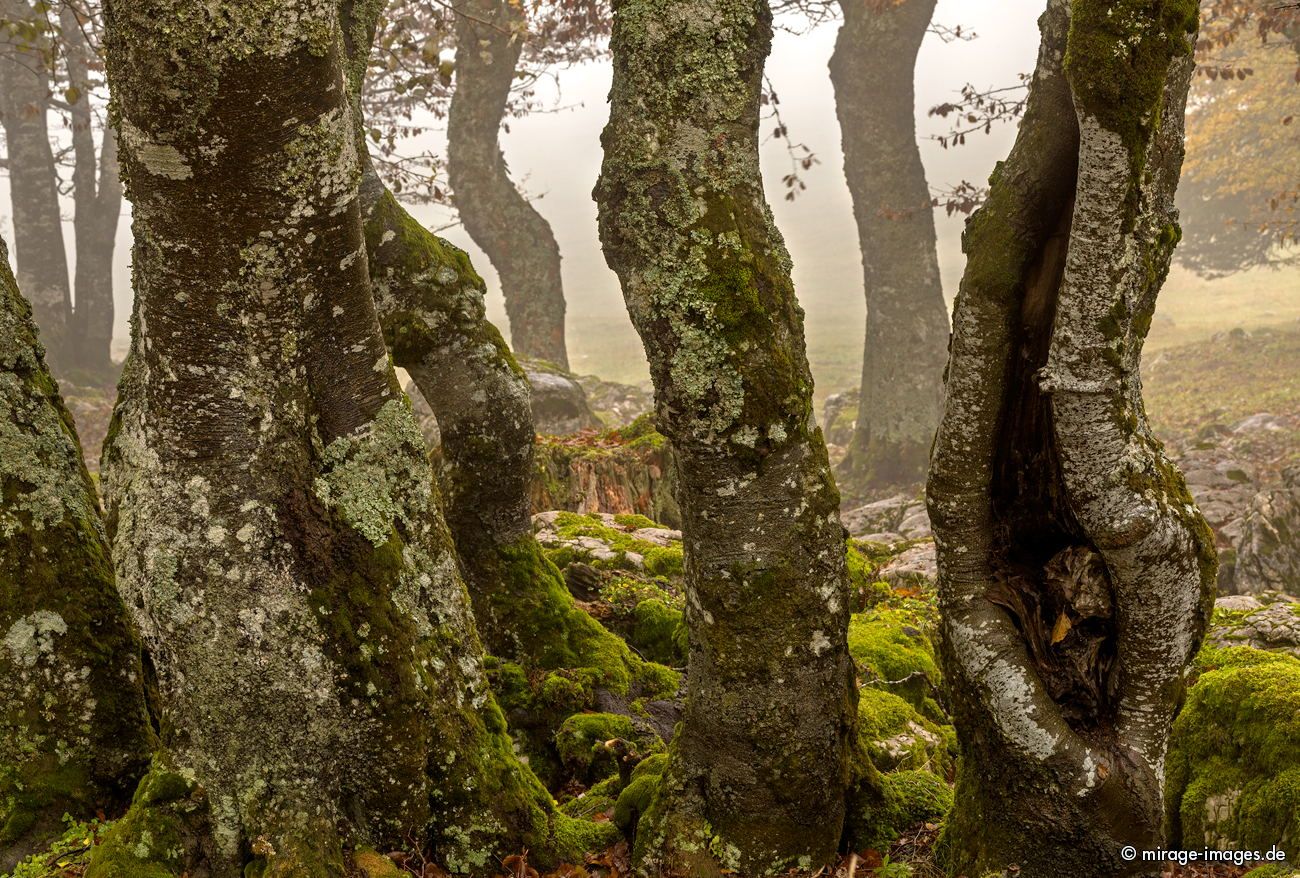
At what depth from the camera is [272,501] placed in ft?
11.1

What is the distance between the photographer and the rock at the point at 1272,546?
880 cm

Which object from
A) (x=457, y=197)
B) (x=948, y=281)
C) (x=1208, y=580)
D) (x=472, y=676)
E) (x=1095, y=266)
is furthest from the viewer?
(x=948, y=281)

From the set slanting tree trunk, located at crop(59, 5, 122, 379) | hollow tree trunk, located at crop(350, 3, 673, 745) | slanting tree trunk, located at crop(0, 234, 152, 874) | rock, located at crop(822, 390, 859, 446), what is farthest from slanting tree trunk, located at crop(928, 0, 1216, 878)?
slanting tree trunk, located at crop(59, 5, 122, 379)

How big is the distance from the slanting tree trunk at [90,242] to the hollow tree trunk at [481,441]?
18132mm

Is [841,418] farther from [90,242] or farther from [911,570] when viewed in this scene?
[90,242]

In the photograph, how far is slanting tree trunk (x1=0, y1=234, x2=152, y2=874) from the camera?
3820 mm

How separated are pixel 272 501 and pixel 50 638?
1328 mm

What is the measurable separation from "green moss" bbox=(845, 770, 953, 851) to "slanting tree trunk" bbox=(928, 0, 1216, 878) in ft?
1.04

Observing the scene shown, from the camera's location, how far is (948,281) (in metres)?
41.2

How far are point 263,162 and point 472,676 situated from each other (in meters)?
2.00

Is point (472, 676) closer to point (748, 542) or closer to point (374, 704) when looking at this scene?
point (374, 704)

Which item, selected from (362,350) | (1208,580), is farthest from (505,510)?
(1208,580)

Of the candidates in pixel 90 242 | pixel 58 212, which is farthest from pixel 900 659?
pixel 90 242

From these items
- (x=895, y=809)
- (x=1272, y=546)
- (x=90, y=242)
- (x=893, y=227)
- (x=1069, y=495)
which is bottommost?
(x=1272, y=546)
